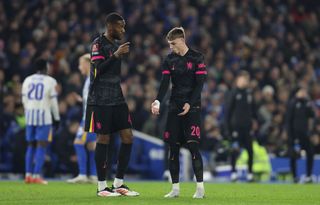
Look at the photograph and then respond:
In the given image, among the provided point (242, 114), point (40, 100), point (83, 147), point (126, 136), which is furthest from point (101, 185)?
point (242, 114)

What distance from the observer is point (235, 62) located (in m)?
28.3

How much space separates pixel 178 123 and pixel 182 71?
28.5 inches

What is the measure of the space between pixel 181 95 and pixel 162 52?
14.6m

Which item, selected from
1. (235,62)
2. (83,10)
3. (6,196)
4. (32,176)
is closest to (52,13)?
(83,10)

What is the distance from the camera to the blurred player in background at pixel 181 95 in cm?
1207

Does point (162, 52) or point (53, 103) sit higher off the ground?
point (162, 52)

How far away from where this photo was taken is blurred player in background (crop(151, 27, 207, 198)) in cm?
1207

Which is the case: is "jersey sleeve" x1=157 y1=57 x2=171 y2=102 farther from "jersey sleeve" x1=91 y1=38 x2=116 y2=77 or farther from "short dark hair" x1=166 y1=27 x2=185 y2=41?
"jersey sleeve" x1=91 y1=38 x2=116 y2=77

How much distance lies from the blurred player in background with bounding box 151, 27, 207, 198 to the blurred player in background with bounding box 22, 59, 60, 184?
16.6 ft

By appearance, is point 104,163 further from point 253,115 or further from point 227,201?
point 253,115

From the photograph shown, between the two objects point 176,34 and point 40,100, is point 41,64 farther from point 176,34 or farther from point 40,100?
point 176,34

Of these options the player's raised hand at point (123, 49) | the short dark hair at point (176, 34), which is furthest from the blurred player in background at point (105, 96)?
the short dark hair at point (176, 34)

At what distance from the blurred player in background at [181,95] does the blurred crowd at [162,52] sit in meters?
8.86

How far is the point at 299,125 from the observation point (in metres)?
20.3
